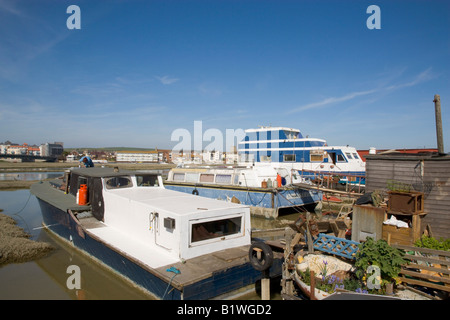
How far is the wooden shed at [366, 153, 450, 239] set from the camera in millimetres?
9633

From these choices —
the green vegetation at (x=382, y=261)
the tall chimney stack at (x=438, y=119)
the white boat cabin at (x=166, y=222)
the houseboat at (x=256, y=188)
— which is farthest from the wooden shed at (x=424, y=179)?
the white boat cabin at (x=166, y=222)

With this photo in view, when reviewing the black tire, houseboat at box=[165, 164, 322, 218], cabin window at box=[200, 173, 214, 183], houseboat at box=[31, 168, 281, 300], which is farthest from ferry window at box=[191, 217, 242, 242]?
cabin window at box=[200, 173, 214, 183]

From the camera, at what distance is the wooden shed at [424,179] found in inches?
379

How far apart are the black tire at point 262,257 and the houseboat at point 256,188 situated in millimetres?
10131

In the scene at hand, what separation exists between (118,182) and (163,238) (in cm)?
496

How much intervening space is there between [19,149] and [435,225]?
702ft

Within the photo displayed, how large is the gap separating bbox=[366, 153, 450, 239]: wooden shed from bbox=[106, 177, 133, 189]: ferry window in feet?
34.0

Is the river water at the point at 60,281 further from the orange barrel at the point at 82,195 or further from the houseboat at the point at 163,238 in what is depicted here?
the orange barrel at the point at 82,195

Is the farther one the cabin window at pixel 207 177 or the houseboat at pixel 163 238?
the cabin window at pixel 207 177

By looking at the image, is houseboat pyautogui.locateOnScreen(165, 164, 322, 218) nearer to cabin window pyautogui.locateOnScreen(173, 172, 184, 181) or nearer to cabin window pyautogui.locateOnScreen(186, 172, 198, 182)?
cabin window pyautogui.locateOnScreen(186, 172, 198, 182)

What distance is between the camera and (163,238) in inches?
315
